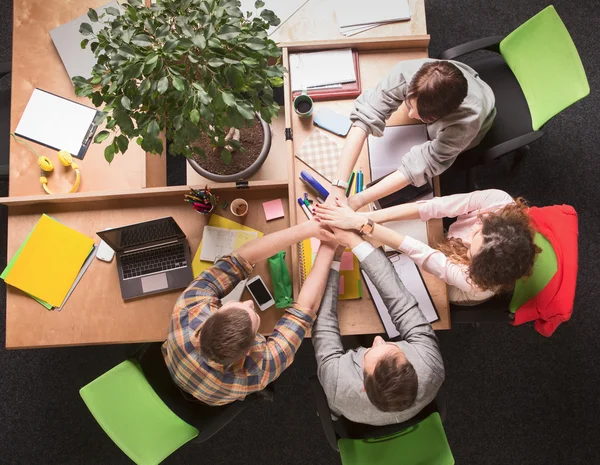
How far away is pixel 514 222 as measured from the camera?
1.77 m

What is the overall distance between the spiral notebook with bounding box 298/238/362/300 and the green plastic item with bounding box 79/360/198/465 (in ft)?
2.73

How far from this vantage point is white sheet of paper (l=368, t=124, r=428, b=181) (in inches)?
85.7

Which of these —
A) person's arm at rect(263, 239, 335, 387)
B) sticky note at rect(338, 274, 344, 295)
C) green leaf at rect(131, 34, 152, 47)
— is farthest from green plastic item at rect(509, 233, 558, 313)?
green leaf at rect(131, 34, 152, 47)

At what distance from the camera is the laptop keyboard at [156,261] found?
7.20 feet

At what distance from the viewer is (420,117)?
1972 mm

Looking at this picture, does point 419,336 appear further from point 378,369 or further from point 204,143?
point 204,143

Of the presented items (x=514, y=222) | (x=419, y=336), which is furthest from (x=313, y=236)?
(x=514, y=222)

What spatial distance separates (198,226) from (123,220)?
1.21ft

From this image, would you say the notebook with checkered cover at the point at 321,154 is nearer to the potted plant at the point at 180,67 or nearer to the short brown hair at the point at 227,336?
the potted plant at the point at 180,67

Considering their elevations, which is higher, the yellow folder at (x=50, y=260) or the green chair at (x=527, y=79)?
the green chair at (x=527, y=79)

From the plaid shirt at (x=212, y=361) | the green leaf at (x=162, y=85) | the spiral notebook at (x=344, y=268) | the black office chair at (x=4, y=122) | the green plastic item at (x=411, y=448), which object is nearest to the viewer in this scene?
the green leaf at (x=162, y=85)

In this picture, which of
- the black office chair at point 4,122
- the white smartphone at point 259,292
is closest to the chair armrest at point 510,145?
the white smartphone at point 259,292

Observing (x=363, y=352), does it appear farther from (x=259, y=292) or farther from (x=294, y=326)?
(x=259, y=292)

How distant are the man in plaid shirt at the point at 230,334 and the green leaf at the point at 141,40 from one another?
0.90 metres
